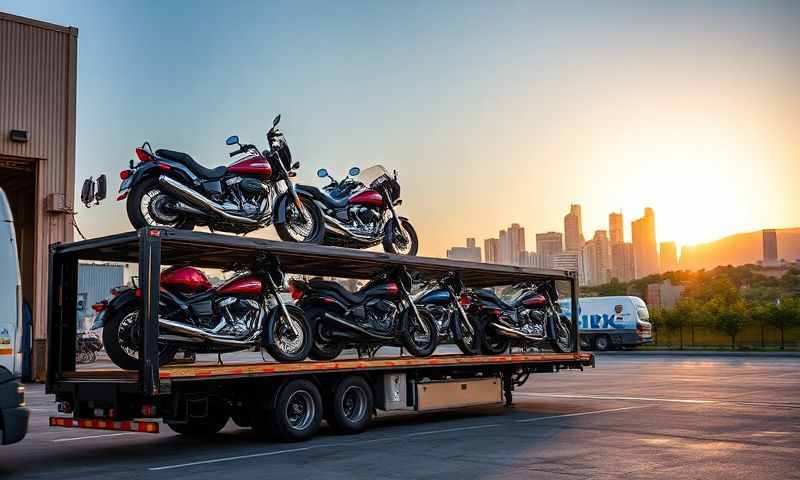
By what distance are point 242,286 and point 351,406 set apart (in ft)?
8.34

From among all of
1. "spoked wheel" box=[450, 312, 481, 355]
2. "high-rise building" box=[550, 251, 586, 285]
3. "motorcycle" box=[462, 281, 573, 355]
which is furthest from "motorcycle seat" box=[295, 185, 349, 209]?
"high-rise building" box=[550, 251, 586, 285]

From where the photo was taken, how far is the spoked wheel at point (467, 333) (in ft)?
48.5

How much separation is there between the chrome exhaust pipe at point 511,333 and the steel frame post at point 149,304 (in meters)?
7.41

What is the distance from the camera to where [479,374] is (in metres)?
15.2

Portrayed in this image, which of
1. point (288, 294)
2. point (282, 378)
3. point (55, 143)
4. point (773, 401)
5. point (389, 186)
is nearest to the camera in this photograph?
point (282, 378)

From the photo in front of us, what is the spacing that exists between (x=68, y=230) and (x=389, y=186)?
13.5 meters

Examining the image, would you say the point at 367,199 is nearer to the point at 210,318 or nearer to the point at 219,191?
the point at 219,191

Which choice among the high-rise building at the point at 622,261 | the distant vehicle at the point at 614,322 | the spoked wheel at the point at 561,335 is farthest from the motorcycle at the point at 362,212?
the high-rise building at the point at 622,261

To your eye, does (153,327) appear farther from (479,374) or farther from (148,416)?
(479,374)

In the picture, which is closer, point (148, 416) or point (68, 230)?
point (148, 416)

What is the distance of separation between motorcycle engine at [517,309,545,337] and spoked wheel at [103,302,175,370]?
781 cm

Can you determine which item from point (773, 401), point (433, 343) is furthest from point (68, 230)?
point (773, 401)

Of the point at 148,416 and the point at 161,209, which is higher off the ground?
the point at 161,209

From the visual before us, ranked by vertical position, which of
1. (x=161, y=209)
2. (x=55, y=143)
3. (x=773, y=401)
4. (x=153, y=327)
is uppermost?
(x=55, y=143)
